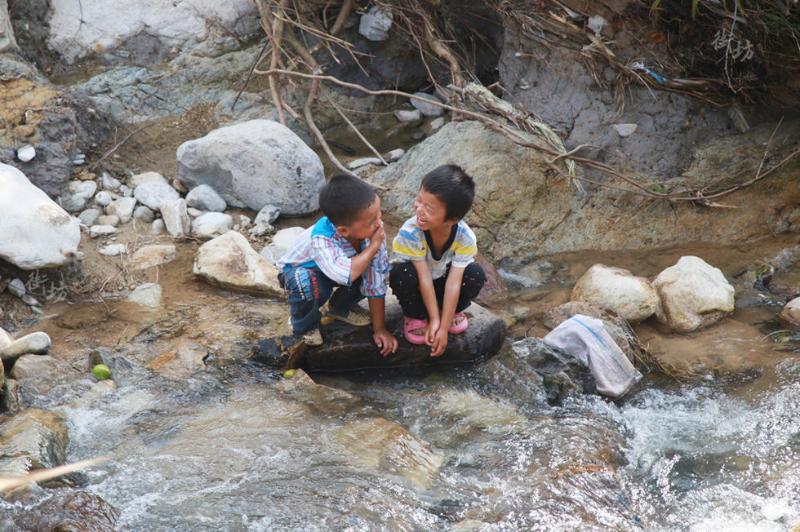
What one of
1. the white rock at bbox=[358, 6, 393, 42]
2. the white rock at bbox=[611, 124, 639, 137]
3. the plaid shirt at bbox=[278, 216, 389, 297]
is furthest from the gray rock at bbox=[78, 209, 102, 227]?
the white rock at bbox=[611, 124, 639, 137]

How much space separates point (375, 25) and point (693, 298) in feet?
11.4

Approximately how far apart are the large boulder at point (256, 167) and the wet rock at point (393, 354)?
5.50 ft

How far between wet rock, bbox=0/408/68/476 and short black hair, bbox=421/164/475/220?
1.89m

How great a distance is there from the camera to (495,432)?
150 inches

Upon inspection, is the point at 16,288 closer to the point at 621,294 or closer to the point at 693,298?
the point at 621,294

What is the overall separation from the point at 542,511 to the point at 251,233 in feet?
10.0

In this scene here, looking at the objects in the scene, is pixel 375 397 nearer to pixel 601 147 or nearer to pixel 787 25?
pixel 601 147

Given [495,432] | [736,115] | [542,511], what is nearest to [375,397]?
[495,432]

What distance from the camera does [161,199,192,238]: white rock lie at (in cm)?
548

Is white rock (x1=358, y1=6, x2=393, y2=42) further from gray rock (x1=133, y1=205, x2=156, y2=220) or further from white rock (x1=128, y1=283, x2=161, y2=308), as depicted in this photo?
white rock (x1=128, y1=283, x2=161, y2=308)

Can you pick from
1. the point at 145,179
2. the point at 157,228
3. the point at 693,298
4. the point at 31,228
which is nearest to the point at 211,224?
the point at 157,228

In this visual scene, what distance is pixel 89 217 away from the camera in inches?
218

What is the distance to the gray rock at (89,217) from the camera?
551 cm

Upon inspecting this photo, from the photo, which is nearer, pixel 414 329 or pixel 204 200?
pixel 414 329
